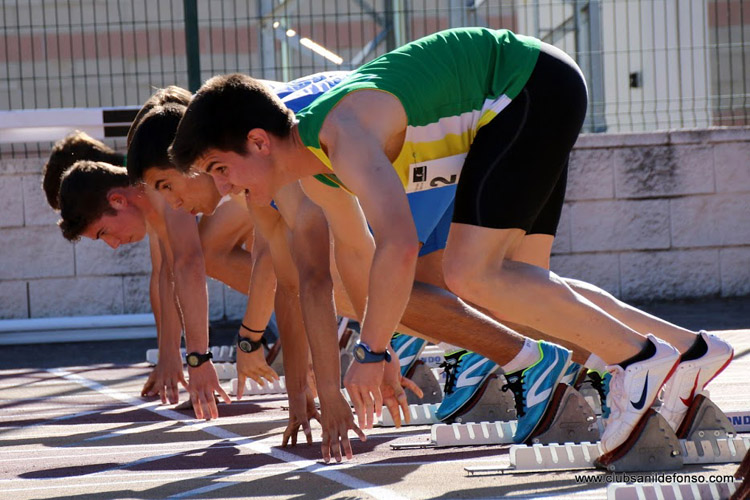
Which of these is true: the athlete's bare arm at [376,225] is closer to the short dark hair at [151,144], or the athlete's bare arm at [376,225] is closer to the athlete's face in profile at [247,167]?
the athlete's face in profile at [247,167]

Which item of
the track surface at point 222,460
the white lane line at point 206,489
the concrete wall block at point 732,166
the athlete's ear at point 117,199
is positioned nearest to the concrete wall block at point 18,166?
the track surface at point 222,460

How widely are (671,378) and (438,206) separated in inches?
53.2

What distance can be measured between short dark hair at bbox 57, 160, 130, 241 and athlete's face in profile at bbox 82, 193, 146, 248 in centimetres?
3

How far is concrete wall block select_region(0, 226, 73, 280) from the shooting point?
11.1m

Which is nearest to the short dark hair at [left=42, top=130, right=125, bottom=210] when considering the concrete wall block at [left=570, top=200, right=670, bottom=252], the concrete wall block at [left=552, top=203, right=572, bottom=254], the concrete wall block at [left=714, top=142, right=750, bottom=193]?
the concrete wall block at [left=552, top=203, right=572, bottom=254]

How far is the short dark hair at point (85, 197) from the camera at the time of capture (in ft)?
20.8

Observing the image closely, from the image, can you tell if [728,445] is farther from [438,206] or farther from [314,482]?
[438,206]

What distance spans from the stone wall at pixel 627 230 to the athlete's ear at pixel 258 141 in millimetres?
7274

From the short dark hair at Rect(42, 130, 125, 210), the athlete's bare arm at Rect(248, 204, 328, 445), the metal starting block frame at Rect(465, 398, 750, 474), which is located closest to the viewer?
the metal starting block frame at Rect(465, 398, 750, 474)

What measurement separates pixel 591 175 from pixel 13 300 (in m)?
5.19

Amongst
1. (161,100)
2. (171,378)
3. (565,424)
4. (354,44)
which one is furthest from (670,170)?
(565,424)

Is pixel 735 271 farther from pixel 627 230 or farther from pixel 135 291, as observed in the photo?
pixel 135 291

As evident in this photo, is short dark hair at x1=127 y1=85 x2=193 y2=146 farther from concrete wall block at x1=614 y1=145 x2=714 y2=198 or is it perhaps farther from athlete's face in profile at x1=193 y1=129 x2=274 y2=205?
concrete wall block at x1=614 y1=145 x2=714 y2=198

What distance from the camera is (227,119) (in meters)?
3.83
